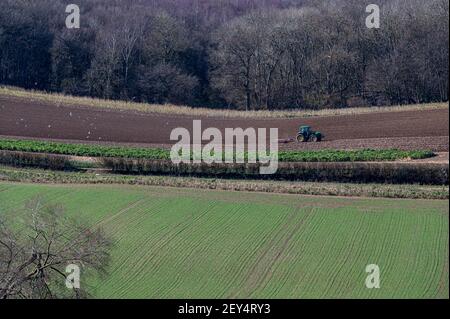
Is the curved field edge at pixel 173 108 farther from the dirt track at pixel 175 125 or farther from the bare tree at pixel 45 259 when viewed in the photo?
the bare tree at pixel 45 259

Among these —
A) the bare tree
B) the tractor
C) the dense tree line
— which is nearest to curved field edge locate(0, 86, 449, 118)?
the tractor

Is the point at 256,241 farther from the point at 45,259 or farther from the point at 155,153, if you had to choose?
the point at 155,153

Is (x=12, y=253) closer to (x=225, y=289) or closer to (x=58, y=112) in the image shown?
(x=225, y=289)

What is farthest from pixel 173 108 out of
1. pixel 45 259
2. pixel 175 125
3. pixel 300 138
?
pixel 45 259

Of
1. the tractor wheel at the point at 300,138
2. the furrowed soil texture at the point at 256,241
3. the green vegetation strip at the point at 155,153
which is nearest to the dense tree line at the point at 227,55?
the tractor wheel at the point at 300,138

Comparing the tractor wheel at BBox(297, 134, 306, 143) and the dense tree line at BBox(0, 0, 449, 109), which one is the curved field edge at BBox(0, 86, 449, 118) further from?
the dense tree line at BBox(0, 0, 449, 109)

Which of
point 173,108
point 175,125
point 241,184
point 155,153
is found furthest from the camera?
point 173,108
